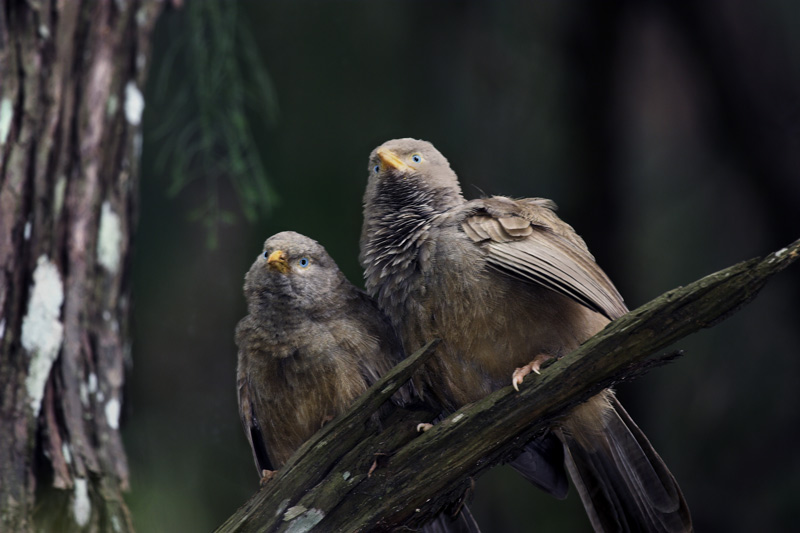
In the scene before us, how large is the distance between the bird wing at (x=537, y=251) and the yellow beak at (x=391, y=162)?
0.90 feet

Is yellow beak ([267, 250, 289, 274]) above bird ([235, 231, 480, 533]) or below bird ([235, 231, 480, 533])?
above

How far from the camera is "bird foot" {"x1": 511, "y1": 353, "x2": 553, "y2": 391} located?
2.27 m

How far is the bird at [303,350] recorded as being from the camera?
2.73 m

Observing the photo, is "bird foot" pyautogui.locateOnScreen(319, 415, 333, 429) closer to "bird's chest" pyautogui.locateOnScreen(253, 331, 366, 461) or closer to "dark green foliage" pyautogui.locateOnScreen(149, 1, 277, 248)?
"bird's chest" pyautogui.locateOnScreen(253, 331, 366, 461)

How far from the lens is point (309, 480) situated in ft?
7.88

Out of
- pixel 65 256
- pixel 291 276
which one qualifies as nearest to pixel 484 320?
pixel 291 276

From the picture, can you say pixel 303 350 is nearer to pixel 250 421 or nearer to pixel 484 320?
pixel 250 421

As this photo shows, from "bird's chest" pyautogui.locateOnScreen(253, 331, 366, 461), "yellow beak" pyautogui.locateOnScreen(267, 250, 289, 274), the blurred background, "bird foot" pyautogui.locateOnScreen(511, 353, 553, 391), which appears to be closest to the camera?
"bird foot" pyautogui.locateOnScreen(511, 353, 553, 391)

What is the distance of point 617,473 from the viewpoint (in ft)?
8.57

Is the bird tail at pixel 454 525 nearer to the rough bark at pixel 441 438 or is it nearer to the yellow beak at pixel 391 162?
the rough bark at pixel 441 438

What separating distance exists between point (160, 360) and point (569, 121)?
8.32ft

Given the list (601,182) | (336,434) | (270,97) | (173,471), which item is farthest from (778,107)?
(173,471)

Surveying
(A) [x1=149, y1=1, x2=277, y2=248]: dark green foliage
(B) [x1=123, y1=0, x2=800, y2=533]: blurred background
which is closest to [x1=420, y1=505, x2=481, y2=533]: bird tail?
(B) [x1=123, y1=0, x2=800, y2=533]: blurred background

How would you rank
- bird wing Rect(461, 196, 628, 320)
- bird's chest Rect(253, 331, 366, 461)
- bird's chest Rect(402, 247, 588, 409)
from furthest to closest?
bird's chest Rect(253, 331, 366, 461) → bird's chest Rect(402, 247, 588, 409) → bird wing Rect(461, 196, 628, 320)
